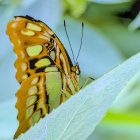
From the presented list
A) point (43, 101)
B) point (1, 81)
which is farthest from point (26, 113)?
point (1, 81)

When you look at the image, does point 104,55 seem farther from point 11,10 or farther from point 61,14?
point 11,10

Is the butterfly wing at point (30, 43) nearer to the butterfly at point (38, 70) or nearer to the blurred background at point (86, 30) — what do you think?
the butterfly at point (38, 70)

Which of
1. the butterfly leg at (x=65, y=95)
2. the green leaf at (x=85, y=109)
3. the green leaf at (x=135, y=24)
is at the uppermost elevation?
the green leaf at (x=85, y=109)

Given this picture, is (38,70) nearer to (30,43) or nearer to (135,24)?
(30,43)

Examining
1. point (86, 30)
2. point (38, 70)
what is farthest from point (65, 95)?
point (86, 30)

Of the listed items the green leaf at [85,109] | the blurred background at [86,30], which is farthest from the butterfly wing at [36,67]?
the green leaf at [85,109]

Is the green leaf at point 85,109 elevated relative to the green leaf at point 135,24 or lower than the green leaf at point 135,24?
elevated
